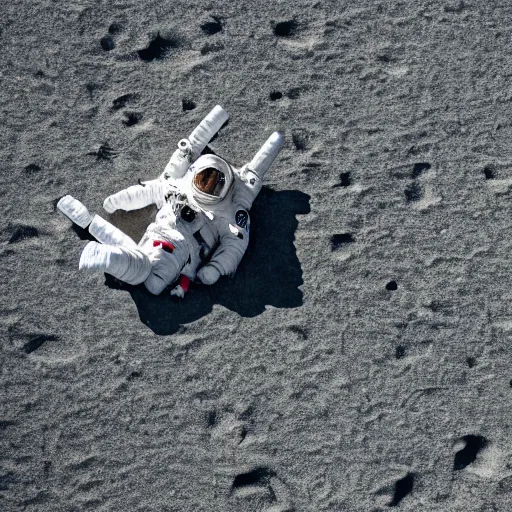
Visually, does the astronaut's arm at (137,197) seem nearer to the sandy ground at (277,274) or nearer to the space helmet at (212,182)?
the sandy ground at (277,274)

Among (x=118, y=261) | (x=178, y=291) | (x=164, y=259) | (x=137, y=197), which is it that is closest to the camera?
Answer: (x=118, y=261)

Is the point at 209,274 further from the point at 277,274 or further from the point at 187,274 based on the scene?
the point at 277,274

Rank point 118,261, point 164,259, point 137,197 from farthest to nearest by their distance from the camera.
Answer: point 137,197
point 164,259
point 118,261

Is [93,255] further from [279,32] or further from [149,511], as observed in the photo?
[279,32]

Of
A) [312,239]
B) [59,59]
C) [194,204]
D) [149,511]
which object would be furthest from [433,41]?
[149,511]

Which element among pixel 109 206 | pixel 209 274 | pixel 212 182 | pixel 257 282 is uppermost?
pixel 212 182

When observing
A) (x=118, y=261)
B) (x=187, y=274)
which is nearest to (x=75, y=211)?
(x=118, y=261)

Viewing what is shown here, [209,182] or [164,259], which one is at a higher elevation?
[209,182]
